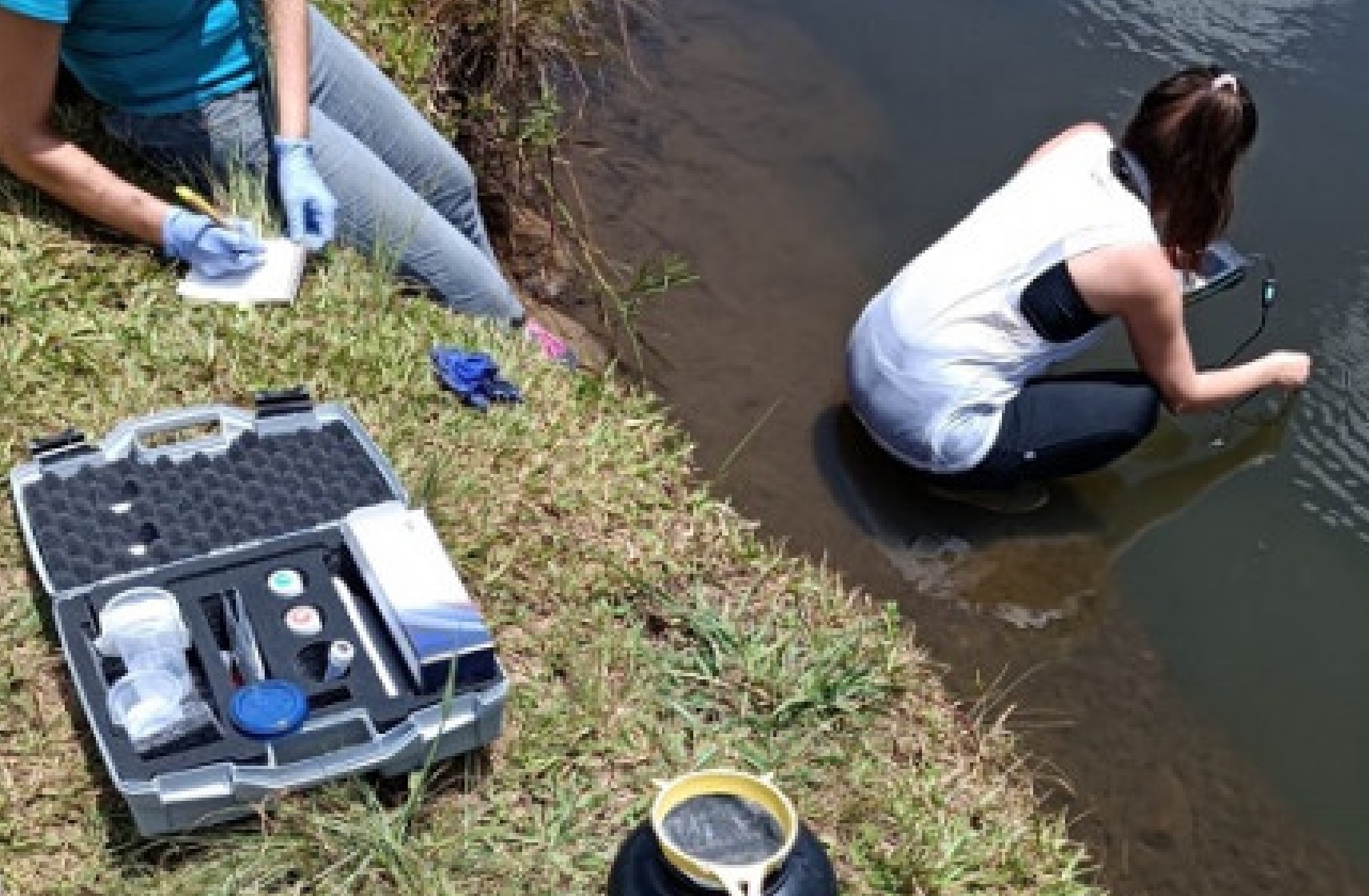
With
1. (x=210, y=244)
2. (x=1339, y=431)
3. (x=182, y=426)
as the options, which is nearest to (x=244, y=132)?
(x=210, y=244)

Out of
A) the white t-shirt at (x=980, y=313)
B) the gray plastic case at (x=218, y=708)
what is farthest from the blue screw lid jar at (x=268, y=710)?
the white t-shirt at (x=980, y=313)

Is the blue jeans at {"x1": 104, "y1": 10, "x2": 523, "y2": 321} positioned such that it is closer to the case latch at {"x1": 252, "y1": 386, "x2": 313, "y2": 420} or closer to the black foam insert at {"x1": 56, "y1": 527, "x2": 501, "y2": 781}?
the case latch at {"x1": 252, "y1": 386, "x2": 313, "y2": 420}

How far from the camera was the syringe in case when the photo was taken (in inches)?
87.1

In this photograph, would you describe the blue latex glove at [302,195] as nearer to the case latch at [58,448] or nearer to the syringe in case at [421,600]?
the case latch at [58,448]

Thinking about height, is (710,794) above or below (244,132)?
below

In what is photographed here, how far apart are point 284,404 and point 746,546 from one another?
86 centimetres

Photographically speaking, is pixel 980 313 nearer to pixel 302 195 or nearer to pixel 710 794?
pixel 302 195

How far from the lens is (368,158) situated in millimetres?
3408

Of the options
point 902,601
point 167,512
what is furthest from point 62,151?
point 902,601

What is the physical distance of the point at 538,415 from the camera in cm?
312

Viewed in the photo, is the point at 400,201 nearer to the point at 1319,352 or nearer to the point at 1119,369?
the point at 1119,369

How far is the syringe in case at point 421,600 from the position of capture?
7.26ft

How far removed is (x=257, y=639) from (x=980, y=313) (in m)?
1.83

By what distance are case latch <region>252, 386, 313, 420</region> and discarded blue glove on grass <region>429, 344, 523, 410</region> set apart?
429mm
